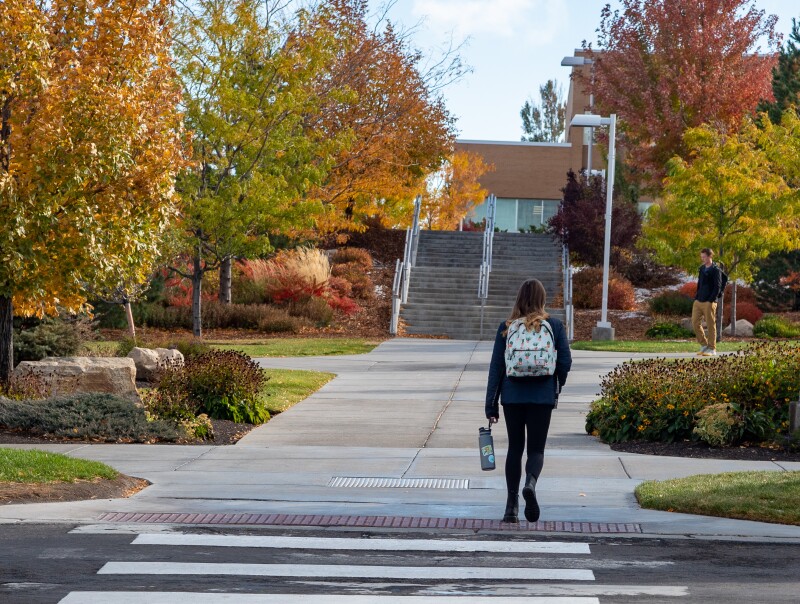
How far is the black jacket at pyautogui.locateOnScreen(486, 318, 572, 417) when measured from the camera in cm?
859

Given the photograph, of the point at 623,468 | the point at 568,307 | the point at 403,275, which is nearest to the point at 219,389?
the point at 623,468

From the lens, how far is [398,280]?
32062mm

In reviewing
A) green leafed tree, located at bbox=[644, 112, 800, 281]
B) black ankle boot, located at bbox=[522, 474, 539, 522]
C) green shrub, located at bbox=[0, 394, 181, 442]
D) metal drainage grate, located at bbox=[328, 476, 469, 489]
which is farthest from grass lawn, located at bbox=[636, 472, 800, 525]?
green leafed tree, located at bbox=[644, 112, 800, 281]

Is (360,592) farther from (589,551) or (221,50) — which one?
(221,50)

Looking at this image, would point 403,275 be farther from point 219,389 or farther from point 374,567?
point 374,567

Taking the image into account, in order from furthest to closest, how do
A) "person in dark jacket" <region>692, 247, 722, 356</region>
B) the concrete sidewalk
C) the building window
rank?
the building window, "person in dark jacket" <region>692, 247, 722, 356</region>, the concrete sidewalk

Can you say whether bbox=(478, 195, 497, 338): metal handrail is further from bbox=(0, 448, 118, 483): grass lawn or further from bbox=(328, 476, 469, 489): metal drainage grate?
bbox=(0, 448, 118, 483): grass lawn

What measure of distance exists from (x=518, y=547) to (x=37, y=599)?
10.5 ft

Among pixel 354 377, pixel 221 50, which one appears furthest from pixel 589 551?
pixel 221 50

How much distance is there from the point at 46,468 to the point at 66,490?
2.01 ft

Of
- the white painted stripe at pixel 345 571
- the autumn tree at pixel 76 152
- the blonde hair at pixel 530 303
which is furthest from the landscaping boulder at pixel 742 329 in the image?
the white painted stripe at pixel 345 571

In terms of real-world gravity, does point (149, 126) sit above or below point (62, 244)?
above

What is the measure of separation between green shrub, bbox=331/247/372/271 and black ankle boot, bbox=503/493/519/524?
1137 inches

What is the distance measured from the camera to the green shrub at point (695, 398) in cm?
1254
